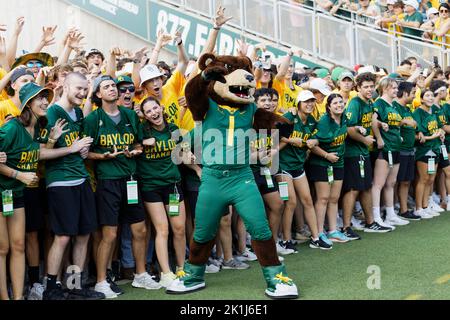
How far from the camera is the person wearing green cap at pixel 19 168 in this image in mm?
6098

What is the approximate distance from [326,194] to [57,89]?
11.2 feet

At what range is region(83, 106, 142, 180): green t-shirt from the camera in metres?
6.80

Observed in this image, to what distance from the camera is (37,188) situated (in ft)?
21.7

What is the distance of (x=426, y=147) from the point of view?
1072cm

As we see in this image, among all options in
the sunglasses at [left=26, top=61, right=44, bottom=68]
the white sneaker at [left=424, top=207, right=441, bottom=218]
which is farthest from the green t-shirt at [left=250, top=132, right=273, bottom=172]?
the white sneaker at [left=424, top=207, right=441, bottom=218]

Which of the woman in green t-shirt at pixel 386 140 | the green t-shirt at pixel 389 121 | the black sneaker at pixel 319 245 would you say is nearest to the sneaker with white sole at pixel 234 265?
the black sneaker at pixel 319 245

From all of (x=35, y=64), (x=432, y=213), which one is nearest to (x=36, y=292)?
(x=35, y=64)

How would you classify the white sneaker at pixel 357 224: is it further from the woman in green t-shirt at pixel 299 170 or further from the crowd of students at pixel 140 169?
the woman in green t-shirt at pixel 299 170

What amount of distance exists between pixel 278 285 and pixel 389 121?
14.2ft

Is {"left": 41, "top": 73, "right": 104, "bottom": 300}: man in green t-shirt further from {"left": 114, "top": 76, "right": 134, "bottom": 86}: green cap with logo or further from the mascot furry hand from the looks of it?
the mascot furry hand

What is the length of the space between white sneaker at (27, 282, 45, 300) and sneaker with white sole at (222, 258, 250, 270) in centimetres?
190

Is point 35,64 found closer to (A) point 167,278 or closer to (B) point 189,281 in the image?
(A) point 167,278

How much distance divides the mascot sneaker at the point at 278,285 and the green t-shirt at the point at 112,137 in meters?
1.62

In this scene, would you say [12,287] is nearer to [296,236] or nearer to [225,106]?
[225,106]
